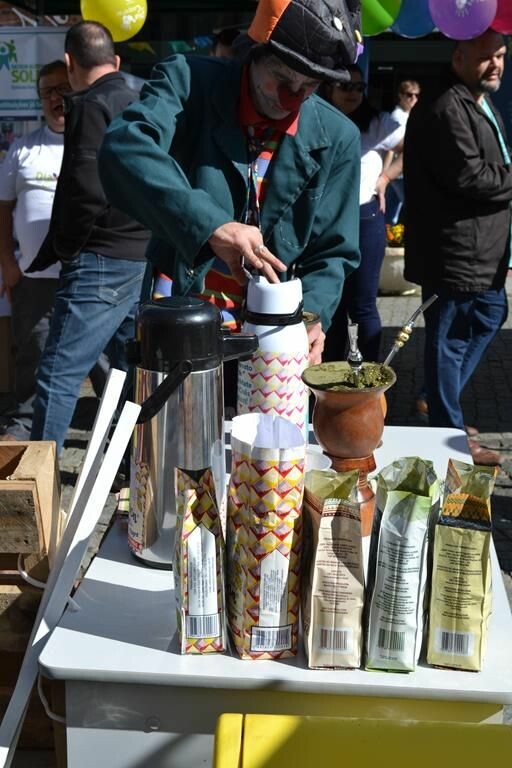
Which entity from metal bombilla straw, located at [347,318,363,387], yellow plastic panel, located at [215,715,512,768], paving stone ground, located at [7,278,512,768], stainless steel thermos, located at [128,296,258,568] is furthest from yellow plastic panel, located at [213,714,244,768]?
paving stone ground, located at [7,278,512,768]

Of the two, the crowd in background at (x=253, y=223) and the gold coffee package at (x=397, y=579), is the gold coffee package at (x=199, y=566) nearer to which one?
the gold coffee package at (x=397, y=579)

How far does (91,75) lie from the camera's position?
144 inches

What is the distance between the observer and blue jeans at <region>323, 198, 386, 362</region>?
4.56m

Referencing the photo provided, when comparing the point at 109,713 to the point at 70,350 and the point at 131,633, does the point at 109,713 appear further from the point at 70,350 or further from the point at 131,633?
the point at 70,350

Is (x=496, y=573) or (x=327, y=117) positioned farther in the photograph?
(x=327, y=117)

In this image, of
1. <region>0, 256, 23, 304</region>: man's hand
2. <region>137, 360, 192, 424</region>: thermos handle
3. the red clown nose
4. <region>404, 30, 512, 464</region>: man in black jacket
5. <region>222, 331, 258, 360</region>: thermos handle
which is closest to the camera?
<region>137, 360, 192, 424</region>: thermos handle

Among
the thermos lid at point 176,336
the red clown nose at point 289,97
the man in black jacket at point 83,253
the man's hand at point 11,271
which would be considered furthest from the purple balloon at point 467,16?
the thermos lid at point 176,336

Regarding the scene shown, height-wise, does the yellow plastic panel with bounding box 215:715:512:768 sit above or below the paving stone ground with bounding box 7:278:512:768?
above

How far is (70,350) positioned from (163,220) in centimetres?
189

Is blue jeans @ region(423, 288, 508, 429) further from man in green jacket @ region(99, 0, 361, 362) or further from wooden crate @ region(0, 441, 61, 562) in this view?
wooden crate @ region(0, 441, 61, 562)

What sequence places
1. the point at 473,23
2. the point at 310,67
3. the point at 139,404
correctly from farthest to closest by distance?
1. the point at 473,23
2. the point at 310,67
3. the point at 139,404

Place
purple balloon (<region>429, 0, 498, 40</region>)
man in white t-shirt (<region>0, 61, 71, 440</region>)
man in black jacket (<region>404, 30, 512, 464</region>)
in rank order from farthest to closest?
purple balloon (<region>429, 0, 498, 40</region>)
man in white t-shirt (<region>0, 61, 71, 440</region>)
man in black jacket (<region>404, 30, 512, 464</region>)

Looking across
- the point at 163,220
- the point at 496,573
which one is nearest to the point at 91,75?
the point at 163,220

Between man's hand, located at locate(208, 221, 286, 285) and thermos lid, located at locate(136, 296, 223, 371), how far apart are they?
27cm
